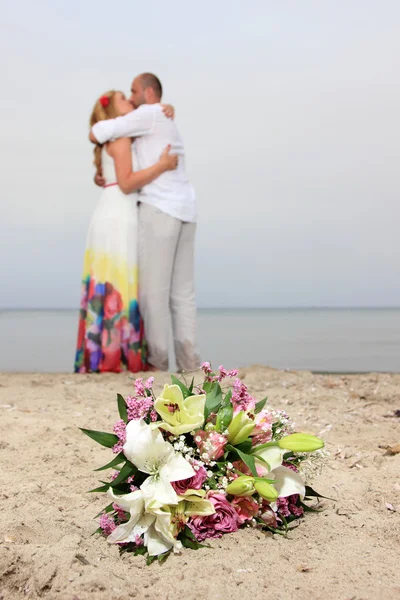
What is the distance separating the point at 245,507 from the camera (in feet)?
6.20

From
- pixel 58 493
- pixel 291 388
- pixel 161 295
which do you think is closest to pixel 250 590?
pixel 58 493

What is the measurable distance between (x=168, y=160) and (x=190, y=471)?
4206mm

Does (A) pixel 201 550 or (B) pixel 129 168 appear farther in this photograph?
(B) pixel 129 168

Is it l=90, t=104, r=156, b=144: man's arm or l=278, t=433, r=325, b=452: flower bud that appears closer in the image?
l=278, t=433, r=325, b=452: flower bud

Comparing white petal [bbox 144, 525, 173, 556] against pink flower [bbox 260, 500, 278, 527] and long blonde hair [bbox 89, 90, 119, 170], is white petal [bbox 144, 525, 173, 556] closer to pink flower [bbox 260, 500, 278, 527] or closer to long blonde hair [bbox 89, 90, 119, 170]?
pink flower [bbox 260, 500, 278, 527]

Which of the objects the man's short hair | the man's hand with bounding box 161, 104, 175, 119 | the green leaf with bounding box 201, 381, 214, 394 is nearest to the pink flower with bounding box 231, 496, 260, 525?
the green leaf with bounding box 201, 381, 214, 394

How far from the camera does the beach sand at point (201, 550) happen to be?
161 cm

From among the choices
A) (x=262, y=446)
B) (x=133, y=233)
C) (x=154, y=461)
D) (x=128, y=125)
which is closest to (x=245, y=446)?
(x=262, y=446)

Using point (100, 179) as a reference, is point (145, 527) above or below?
below

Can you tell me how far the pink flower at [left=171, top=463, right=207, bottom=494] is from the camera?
1763 mm

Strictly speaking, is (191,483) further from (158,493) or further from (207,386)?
(207,386)

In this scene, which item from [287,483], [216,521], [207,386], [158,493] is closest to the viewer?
[158,493]

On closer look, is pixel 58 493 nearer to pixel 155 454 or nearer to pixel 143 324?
pixel 155 454

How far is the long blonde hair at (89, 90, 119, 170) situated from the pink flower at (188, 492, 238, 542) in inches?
175
